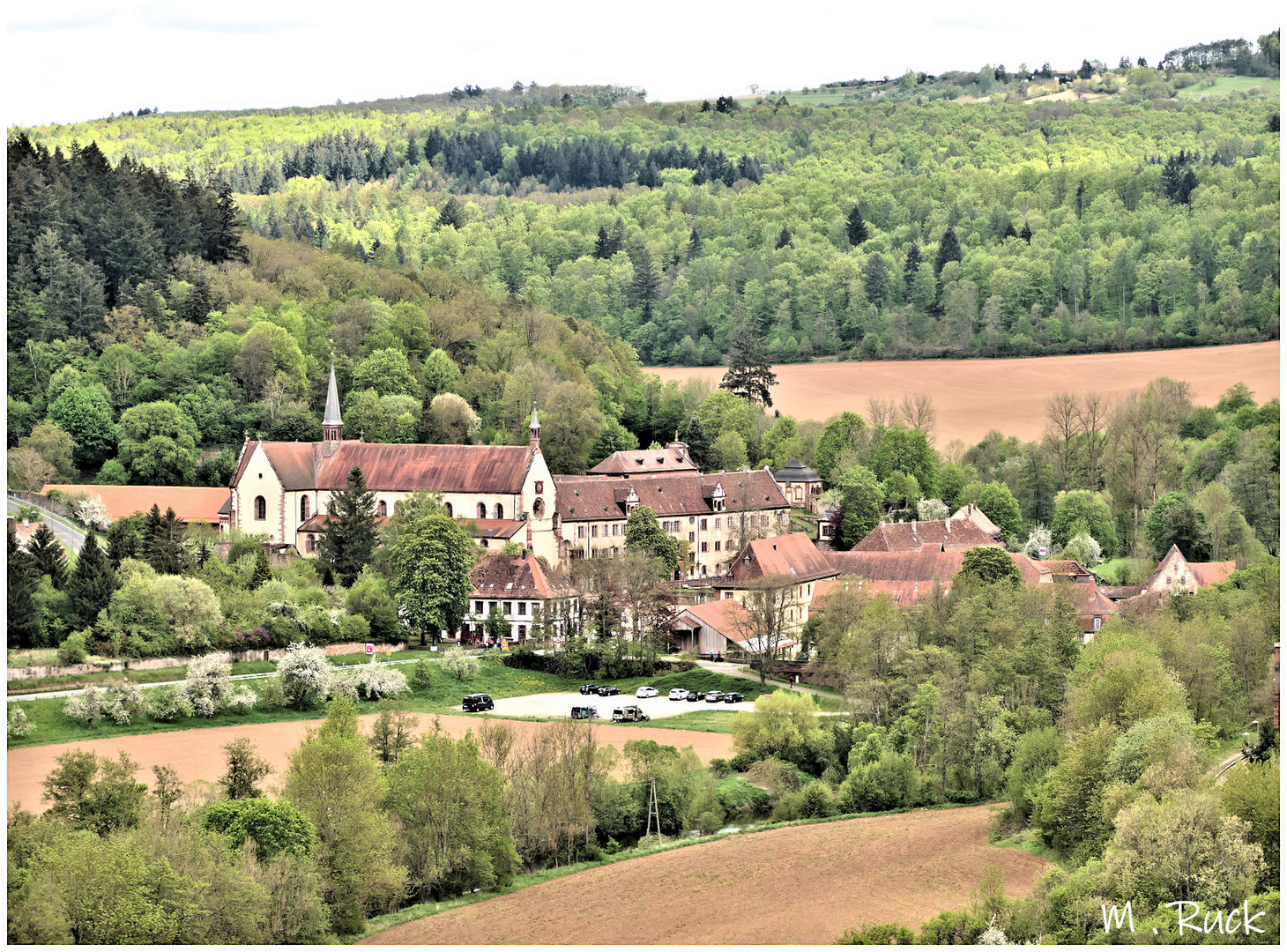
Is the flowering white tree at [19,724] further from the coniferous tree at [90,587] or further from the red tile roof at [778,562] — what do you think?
the red tile roof at [778,562]

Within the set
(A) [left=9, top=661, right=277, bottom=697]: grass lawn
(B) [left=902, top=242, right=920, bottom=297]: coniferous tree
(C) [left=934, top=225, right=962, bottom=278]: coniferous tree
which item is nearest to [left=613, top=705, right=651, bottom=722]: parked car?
(A) [left=9, top=661, right=277, bottom=697]: grass lawn

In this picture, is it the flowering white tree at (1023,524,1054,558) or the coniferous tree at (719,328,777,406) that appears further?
the coniferous tree at (719,328,777,406)

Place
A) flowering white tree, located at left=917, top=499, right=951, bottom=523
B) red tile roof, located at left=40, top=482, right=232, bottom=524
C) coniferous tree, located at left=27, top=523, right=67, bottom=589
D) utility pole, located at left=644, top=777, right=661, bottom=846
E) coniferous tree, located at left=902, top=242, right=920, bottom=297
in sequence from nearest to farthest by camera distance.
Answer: utility pole, located at left=644, top=777, right=661, bottom=846
coniferous tree, located at left=27, top=523, right=67, bottom=589
red tile roof, located at left=40, top=482, right=232, bottom=524
flowering white tree, located at left=917, top=499, right=951, bottom=523
coniferous tree, located at left=902, top=242, right=920, bottom=297

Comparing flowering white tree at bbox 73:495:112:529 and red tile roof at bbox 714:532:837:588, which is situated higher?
flowering white tree at bbox 73:495:112:529

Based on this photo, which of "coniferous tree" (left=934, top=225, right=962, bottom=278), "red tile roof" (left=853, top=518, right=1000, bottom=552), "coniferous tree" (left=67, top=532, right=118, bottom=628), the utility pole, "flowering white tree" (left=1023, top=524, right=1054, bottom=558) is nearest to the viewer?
the utility pole

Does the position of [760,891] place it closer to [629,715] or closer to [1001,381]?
[629,715]

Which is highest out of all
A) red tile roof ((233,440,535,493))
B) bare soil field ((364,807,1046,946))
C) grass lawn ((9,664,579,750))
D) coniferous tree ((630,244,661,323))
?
coniferous tree ((630,244,661,323))

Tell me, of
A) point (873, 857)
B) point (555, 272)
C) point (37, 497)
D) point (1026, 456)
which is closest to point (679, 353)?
point (555, 272)

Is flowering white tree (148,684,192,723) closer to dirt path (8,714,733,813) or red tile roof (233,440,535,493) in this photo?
dirt path (8,714,733,813)
